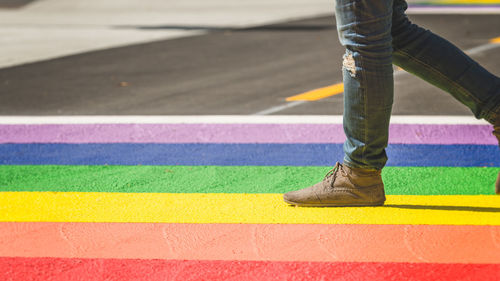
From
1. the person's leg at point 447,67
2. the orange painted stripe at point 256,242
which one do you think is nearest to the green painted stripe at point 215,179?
the person's leg at point 447,67

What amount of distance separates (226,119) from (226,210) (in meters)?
2.62

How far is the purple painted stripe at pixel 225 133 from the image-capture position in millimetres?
5344

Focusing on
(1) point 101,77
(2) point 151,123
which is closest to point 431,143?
(2) point 151,123

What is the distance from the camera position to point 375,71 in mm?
3371

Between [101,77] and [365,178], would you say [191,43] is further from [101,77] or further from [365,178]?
[365,178]

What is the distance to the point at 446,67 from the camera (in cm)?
355

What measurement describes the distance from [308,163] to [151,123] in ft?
5.69

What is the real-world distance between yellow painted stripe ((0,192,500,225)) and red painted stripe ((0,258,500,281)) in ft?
1.67

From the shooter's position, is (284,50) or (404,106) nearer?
(404,106)

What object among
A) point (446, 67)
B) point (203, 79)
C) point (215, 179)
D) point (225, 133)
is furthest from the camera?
point (203, 79)

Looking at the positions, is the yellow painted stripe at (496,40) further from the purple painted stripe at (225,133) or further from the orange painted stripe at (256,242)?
the orange painted stripe at (256,242)

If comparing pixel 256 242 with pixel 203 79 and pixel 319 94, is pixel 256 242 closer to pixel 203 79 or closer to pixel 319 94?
pixel 319 94

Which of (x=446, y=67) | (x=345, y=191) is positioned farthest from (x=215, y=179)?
(x=446, y=67)

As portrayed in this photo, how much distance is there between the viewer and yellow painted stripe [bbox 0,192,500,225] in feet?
11.2
